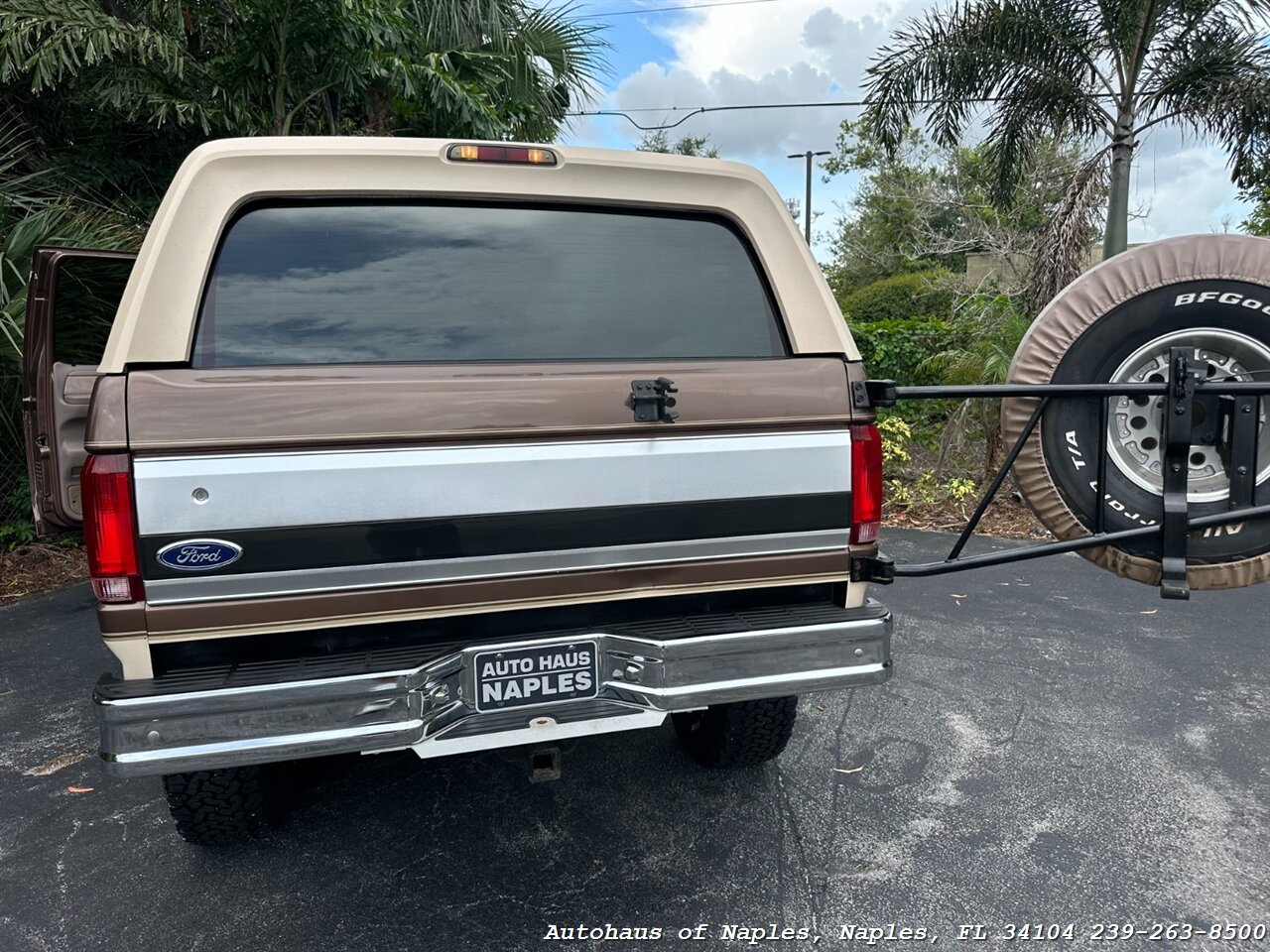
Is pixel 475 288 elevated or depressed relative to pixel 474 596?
elevated

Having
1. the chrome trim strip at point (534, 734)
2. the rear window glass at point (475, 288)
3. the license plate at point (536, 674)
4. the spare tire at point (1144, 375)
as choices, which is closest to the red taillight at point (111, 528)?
the rear window glass at point (475, 288)

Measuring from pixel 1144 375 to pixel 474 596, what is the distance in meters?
2.38

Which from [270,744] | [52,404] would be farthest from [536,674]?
[52,404]

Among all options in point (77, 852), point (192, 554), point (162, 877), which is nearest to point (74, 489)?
point (77, 852)

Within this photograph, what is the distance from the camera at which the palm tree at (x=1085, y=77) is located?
8.36 meters

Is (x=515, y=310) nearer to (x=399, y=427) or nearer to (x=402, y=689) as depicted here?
(x=399, y=427)

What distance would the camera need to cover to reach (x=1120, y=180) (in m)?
8.77

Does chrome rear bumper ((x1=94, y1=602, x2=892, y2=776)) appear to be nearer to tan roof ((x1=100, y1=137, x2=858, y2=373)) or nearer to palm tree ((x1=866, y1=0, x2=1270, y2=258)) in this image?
tan roof ((x1=100, y1=137, x2=858, y2=373))

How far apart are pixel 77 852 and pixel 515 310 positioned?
2318 mm

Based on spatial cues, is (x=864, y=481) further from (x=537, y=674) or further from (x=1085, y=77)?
(x=1085, y=77)

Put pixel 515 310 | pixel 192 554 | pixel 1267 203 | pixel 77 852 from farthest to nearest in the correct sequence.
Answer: pixel 1267 203
pixel 77 852
pixel 515 310
pixel 192 554

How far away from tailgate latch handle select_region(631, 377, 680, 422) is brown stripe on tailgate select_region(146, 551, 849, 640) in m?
0.43

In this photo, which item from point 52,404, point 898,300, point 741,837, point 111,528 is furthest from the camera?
point 898,300

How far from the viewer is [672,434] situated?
7.49 ft
